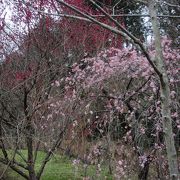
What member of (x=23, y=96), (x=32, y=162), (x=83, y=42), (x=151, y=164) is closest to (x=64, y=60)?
(x=83, y=42)

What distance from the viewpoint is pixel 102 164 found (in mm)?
6523

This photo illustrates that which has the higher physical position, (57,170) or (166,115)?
(57,170)

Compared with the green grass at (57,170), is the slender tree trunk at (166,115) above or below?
below

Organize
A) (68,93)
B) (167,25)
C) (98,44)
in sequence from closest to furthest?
(68,93)
(98,44)
(167,25)

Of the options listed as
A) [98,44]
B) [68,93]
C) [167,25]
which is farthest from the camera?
[167,25]

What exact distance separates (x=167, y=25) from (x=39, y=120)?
510 centimetres

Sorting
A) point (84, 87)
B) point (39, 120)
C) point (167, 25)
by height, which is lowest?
point (39, 120)

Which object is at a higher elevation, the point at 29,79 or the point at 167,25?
the point at 167,25

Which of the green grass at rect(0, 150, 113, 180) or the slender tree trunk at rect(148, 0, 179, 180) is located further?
the green grass at rect(0, 150, 113, 180)

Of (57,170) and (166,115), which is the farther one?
(57,170)

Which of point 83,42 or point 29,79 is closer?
point 29,79

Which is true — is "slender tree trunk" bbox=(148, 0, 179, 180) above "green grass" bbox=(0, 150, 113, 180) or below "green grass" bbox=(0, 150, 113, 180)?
below

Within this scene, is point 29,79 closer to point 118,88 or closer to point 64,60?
point 64,60

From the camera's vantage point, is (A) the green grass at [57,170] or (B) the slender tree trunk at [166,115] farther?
(A) the green grass at [57,170]
